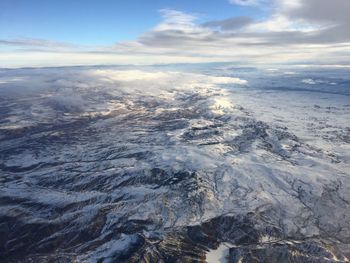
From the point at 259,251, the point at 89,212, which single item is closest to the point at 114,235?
the point at 89,212

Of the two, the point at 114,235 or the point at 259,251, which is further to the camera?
the point at 114,235

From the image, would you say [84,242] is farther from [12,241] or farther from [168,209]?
[168,209]

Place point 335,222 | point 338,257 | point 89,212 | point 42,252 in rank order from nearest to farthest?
point 338,257, point 42,252, point 335,222, point 89,212

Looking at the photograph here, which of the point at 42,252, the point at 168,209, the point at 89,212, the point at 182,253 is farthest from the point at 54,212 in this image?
the point at 182,253

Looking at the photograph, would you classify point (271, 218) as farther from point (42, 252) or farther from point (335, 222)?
point (42, 252)

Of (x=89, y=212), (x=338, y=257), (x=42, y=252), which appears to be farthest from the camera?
(x=89, y=212)

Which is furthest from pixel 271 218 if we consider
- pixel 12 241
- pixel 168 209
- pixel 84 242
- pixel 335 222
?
pixel 12 241

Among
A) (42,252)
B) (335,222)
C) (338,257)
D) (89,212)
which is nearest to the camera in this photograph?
(338,257)

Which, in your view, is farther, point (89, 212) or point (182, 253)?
point (89, 212)
